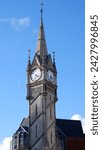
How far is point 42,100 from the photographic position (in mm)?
66000

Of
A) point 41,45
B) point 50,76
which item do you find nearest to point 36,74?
point 50,76

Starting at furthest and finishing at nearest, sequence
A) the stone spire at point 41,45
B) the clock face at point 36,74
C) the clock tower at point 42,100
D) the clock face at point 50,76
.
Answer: the stone spire at point 41,45, the clock face at point 50,76, the clock face at point 36,74, the clock tower at point 42,100

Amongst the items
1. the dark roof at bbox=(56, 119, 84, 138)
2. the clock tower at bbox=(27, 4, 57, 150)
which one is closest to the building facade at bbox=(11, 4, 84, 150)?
the clock tower at bbox=(27, 4, 57, 150)

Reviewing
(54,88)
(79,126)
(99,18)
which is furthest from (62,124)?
(99,18)

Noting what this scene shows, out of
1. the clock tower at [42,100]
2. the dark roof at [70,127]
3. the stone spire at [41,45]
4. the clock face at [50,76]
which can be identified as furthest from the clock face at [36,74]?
the dark roof at [70,127]

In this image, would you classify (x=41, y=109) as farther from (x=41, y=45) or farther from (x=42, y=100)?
(x=41, y=45)

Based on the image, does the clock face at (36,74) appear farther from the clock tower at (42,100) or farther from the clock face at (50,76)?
the clock face at (50,76)

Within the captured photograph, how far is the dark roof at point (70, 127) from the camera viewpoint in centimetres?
7245

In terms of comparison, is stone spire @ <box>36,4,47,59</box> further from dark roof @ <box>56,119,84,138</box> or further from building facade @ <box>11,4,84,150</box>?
dark roof @ <box>56,119,84,138</box>

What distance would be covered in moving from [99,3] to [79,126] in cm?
5530

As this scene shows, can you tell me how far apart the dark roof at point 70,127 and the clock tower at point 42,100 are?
5.60 meters

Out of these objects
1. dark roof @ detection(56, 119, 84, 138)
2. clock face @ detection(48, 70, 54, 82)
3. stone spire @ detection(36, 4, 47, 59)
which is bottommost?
dark roof @ detection(56, 119, 84, 138)

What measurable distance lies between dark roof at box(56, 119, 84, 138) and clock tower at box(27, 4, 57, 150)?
560cm

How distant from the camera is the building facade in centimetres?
6550
